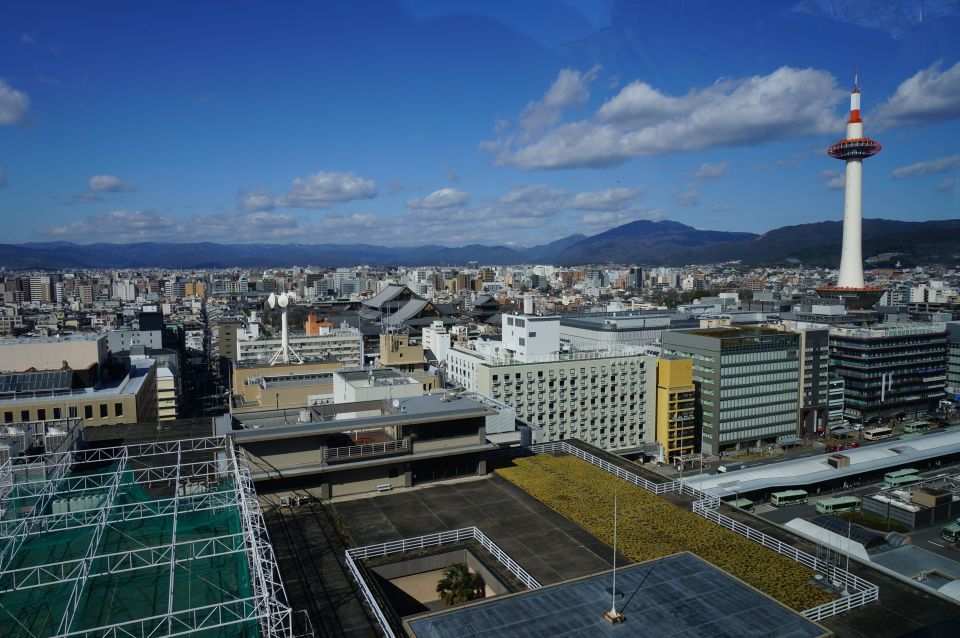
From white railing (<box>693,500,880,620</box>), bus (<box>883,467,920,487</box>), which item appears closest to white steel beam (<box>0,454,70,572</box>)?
white railing (<box>693,500,880,620</box>)

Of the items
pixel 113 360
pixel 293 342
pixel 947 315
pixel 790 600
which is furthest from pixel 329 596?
pixel 947 315

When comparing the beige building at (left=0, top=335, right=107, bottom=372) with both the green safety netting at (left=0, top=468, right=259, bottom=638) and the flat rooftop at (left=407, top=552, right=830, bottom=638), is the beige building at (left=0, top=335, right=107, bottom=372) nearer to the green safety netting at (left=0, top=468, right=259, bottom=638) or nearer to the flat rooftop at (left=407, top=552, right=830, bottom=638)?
the green safety netting at (left=0, top=468, right=259, bottom=638)

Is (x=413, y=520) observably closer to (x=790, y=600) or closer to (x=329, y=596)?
(x=329, y=596)

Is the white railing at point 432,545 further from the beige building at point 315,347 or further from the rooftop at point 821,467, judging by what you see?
the beige building at point 315,347

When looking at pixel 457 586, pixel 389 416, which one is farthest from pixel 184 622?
pixel 389 416

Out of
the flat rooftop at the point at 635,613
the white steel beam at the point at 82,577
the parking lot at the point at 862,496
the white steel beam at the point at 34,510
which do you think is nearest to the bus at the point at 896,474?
the parking lot at the point at 862,496
